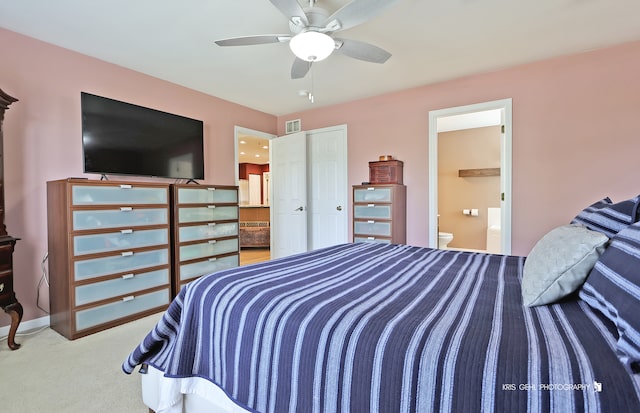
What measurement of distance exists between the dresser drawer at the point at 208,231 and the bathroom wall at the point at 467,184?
13.1 ft

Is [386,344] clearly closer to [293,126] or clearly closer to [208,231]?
[208,231]

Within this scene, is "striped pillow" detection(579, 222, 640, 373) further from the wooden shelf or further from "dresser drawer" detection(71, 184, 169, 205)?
the wooden shelf

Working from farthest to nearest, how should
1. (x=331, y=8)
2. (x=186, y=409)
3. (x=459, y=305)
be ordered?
1. (x=331, y=8)
2. (x=186, y=409)
3. (x=459, y=305)

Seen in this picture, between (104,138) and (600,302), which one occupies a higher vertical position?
(104,138)

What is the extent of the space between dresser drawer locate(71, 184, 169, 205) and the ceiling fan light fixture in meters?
1.95

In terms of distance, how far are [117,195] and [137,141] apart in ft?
2.43

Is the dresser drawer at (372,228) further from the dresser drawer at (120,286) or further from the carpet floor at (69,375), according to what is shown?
the carpet floor at (69,375)

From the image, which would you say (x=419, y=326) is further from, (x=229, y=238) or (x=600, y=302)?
(x=229, y=238)

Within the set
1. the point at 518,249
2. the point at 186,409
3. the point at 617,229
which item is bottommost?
the point at 186,409

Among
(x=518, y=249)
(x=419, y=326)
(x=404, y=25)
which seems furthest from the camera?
(x=518, y=249)

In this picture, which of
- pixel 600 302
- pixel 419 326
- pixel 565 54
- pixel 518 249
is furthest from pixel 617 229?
pixel 565 54

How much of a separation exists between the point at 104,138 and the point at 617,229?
374 centimetres

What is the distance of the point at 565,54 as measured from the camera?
9.48 feet

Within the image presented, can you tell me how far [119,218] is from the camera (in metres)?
2.62
